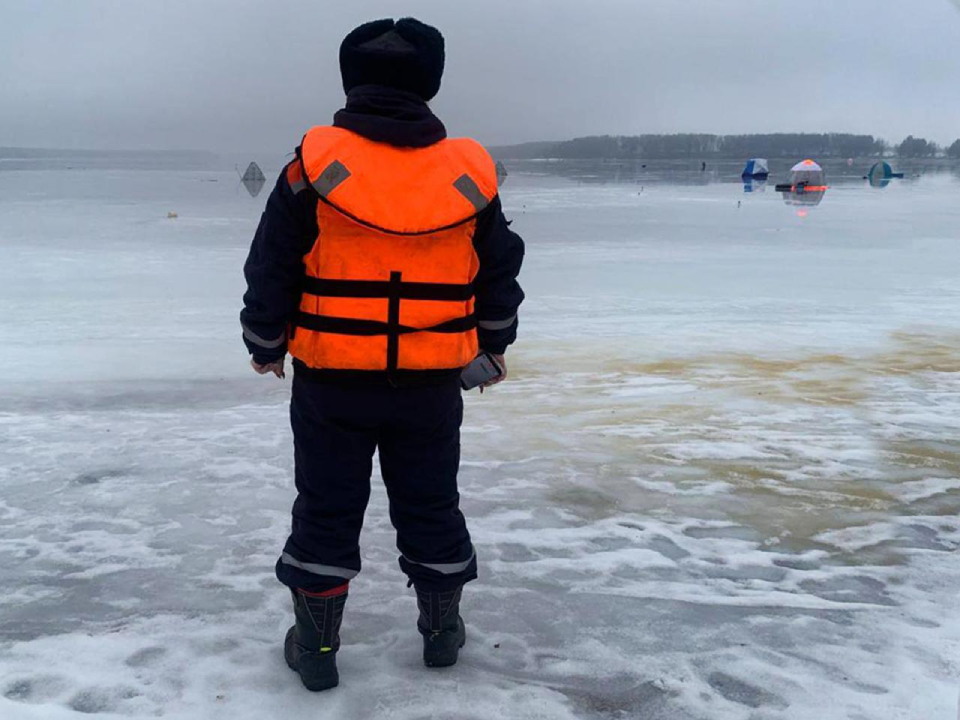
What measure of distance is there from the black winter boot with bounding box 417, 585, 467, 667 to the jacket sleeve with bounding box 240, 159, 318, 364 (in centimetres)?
87

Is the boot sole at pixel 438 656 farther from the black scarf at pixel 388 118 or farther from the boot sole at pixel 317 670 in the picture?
the black scarf at pixel 388 118

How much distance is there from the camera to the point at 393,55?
2.30 metres

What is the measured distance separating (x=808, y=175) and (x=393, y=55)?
53191 millimetres

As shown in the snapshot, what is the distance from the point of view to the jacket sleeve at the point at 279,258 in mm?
2275

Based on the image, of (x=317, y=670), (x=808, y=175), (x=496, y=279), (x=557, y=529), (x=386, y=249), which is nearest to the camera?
(x=386, y=249)

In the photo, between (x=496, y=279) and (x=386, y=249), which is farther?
(x=496, y=279)

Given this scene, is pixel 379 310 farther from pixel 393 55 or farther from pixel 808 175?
pixel 808 175

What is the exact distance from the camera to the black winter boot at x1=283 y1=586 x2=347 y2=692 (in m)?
2.45

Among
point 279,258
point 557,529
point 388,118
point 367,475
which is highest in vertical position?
point 388,118

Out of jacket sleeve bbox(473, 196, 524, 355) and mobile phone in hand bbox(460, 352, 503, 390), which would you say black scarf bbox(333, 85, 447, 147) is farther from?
mobile phone in hand bbox(460, 352, 503, 390)

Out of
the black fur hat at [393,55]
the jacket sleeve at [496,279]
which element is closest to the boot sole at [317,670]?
the jacket sleeve at [496,279]

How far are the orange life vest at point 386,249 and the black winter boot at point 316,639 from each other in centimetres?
67

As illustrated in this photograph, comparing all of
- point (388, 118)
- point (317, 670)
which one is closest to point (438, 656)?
point (317, 670)

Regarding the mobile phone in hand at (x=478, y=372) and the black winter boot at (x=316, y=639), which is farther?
the mobile phone in hand at (x=478, y=372)
